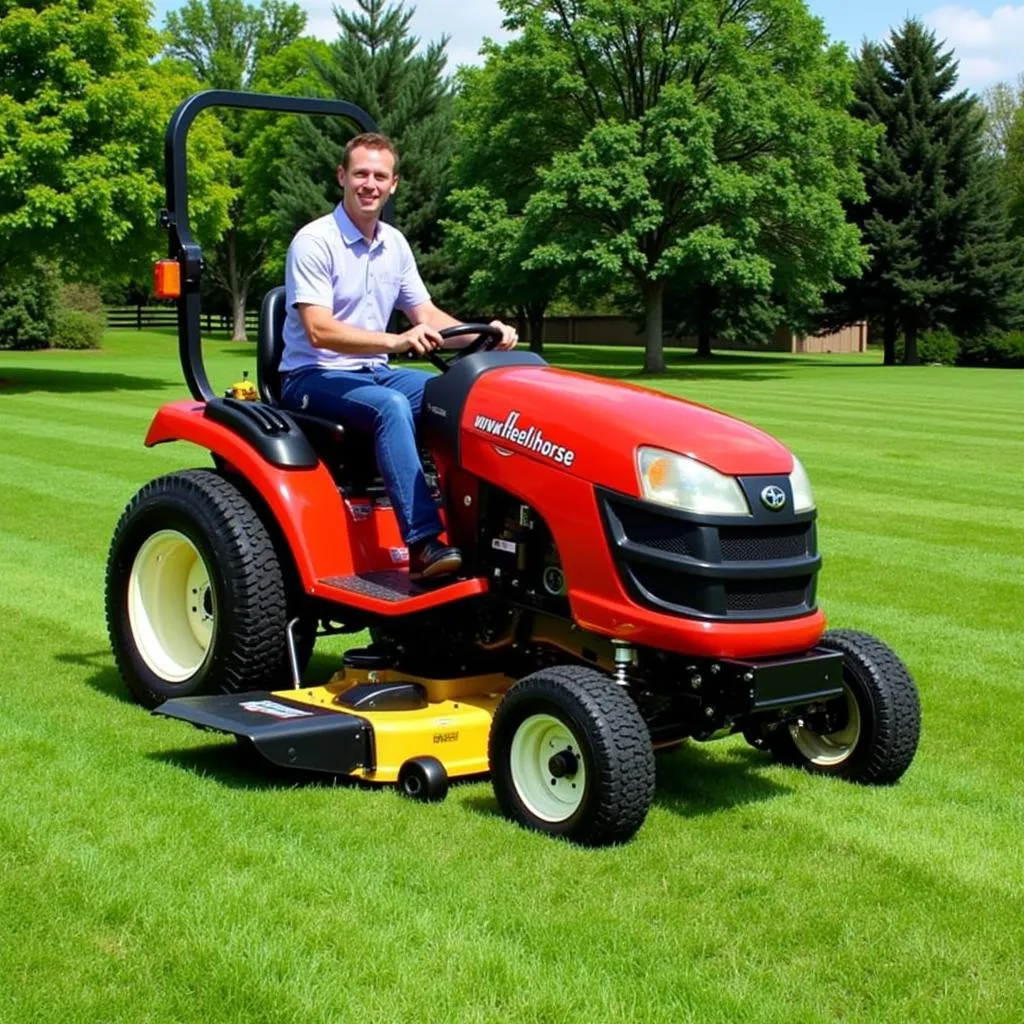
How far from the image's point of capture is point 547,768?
4.55m

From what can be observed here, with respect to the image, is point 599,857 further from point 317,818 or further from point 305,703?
point 305,703

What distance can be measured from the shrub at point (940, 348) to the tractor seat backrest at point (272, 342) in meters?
48.3

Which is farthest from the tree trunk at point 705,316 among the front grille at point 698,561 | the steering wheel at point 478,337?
the front grille at point 698,561

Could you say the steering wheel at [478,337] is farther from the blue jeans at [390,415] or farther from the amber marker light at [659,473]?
the amber marker light at [659,473]

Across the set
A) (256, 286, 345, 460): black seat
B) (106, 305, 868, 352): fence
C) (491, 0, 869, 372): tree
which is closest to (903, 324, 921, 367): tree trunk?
(491, 0, 869, 372): tree

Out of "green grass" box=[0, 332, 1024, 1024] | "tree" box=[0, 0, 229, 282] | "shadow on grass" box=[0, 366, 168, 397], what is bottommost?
"green grass" box=[0, 332, 1024, 1024]

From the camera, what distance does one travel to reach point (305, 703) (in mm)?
5172

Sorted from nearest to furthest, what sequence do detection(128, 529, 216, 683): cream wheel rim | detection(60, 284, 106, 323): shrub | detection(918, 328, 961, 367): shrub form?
detection(128, 529, 216, 683): cream wheel rim, detection(918, 328, 961, 367): shrub, detection(60, 284, 106, 323): shrub

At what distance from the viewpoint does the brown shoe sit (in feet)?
16.5

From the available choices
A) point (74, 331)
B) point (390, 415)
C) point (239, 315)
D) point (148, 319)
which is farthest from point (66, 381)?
point (148, 319)

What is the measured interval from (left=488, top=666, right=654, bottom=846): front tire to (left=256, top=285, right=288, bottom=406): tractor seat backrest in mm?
1955

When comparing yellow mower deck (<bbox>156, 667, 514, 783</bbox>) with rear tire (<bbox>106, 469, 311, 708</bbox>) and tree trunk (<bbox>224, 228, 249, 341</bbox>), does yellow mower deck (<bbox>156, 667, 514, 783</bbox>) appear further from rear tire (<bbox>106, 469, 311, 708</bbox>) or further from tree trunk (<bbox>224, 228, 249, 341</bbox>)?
tree trunk (<bbox>224, 228, 249, 341</bbox>)

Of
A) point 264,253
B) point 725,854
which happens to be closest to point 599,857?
point 725,854

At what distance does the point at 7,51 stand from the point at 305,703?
2443cm
